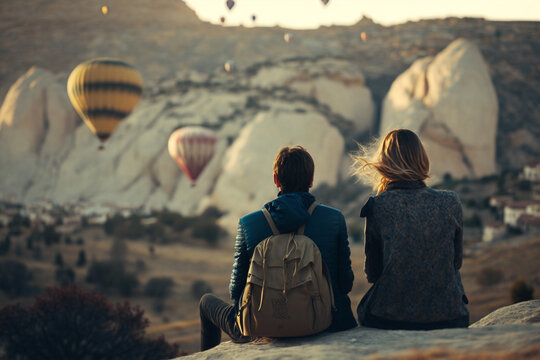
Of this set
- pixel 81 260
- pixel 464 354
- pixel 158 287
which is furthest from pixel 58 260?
pixel 464 354

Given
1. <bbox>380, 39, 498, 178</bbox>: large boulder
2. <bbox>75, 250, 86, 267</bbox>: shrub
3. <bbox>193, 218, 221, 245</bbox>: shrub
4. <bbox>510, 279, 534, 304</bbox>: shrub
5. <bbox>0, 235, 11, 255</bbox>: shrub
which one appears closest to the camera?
<bbox>510, 279, 534, 304</bbox>: shrub

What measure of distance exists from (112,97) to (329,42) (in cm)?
4012

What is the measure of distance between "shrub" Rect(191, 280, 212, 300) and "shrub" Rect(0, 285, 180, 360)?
619 centimetres

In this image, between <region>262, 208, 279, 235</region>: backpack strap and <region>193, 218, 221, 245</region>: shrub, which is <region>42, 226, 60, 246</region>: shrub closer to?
<region>193, 218, 221, 245</region>: shrub

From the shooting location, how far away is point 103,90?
78.0 feet

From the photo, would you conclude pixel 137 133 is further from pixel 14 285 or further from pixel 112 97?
pixel 14 285

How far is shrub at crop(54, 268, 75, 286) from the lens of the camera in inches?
651

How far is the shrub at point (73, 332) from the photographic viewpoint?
9094mm

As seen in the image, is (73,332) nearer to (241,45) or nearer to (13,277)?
(13,277)

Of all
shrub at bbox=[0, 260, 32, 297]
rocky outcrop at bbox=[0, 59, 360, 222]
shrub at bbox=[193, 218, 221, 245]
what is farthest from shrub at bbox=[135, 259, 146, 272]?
rocky outcrop at bbox=[0, 59, 360, 222]

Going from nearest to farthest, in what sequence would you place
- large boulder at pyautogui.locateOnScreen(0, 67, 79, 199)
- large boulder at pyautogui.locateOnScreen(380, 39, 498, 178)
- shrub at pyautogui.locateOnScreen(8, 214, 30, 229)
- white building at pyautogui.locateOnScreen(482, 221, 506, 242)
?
white building at pyautogui.locateOnScreen(482, 221, 506, 242) → shrub at pyautogui.locateOnScreen(8, 214, 30, 229) → large boulder at pyautogui.locateOnScreen(380, 39, 498, 178) → large boulder at pyautogui.locateOnScreen(0, 67, 79, 199)

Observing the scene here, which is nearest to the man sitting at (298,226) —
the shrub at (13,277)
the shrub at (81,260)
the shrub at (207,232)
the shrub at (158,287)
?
the shrub at (158,287)

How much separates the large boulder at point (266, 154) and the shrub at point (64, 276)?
13.7m

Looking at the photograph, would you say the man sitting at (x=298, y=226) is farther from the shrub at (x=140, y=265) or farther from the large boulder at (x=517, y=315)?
the shrub at (x=140, y=265)
